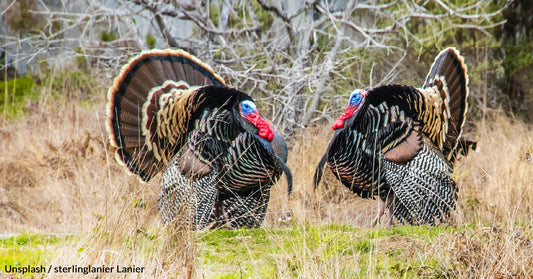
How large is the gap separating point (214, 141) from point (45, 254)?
65.5 inches

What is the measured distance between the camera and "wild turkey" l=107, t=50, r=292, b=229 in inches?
179

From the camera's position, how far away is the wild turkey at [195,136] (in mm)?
4539

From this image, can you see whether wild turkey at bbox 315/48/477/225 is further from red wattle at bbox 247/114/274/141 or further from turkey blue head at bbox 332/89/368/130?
red wattle at bbox 247/114/274/141

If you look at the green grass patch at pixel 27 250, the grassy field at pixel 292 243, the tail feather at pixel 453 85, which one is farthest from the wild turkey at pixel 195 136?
the tail feather at pixel 453 85

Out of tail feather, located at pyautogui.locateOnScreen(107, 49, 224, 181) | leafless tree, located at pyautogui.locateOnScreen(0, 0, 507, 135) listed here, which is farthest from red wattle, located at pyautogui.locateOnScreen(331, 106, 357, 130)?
leafless tree, located at pyautogui.locateOnScreen(0, 0, 507, 135)

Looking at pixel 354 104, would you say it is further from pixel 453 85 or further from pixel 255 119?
pixel 453 85

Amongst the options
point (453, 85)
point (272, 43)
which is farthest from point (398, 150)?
point (272, 43)

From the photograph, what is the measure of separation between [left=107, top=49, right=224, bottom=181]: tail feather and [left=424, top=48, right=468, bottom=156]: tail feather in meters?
2.28

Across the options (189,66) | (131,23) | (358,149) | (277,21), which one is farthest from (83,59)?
(358,149)

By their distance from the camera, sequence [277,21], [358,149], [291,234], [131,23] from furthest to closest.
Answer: [277,21], [131,23], [358,149], [291,234]

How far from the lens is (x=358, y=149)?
4.62 meters

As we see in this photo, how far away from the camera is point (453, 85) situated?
521cm

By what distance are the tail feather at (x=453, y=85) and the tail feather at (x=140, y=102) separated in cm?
228

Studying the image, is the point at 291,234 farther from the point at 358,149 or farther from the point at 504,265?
the point at 504,265
